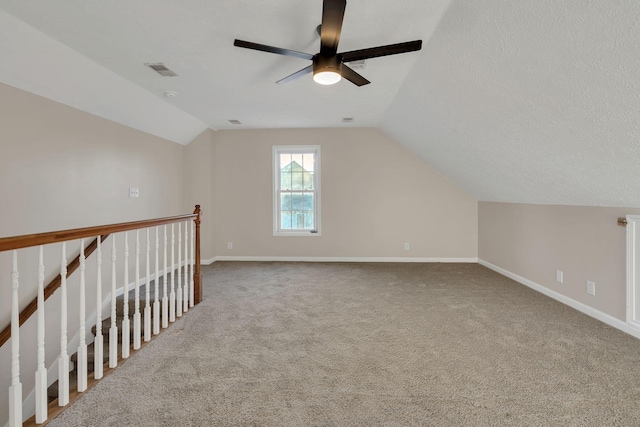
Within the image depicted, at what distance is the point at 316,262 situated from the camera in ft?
17.1

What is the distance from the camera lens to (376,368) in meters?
1.97

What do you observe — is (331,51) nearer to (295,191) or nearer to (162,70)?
(162,70)

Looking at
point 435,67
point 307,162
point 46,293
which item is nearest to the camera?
point 435,67

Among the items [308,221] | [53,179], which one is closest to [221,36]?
[53,179]

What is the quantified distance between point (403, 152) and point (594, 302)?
10.7ft

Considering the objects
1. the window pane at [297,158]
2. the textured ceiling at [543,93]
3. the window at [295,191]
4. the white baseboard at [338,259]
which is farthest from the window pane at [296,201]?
the textured ceiling at [543,93]

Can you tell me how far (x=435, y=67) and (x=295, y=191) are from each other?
3.35 meters

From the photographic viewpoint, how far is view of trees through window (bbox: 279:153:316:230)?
5453 mm

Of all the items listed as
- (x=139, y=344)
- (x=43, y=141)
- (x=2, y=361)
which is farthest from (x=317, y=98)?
(x=2, y=361)

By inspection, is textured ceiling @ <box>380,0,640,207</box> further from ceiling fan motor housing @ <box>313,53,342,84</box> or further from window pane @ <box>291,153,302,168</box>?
window pane @ <box>291,153,302,168</box>

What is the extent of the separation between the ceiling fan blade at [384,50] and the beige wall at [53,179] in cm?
275

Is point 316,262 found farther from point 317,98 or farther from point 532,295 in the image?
point 532,295

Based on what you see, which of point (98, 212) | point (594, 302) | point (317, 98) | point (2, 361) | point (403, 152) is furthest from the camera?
point (403, 152)

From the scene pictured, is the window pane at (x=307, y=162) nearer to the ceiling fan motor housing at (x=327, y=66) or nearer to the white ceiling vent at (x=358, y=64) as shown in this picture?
the white ceiling vent at (x=358, y=64)
